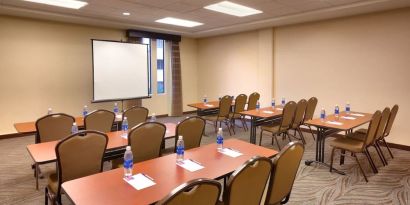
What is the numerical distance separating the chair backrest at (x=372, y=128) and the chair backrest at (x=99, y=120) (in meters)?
3.57

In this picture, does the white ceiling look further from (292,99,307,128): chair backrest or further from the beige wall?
(292,99,307,128): chair backrest


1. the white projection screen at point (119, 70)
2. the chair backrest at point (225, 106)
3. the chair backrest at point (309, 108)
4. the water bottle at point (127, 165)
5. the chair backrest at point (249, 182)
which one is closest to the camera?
the chair backrest at point (249, 182)

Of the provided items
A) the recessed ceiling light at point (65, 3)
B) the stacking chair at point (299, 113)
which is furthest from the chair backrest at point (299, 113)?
the recessed ceiling light at point (65, 3)

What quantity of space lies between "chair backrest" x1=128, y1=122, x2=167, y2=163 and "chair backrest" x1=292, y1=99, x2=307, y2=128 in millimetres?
3031

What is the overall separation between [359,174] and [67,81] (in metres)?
6.63

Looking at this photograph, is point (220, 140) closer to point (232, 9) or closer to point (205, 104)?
point (232, 9)

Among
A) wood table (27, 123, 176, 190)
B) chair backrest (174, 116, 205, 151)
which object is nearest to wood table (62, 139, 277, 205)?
chair backrest (174, 116, 205, 151)

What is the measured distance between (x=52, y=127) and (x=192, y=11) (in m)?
3.45

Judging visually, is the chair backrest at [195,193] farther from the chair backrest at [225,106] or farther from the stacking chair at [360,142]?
the chair backrest at [225,106]

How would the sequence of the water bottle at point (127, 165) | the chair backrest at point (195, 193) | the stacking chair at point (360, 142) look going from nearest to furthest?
the chair backrest at point (195, 193), the water bottle at point (127, 165), the stacking chair at point (360, 142)

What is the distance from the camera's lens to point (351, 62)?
18.9 feet

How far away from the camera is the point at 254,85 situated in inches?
306

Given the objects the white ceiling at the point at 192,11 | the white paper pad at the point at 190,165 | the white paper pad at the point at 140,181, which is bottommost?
the white paper pad at the point at 140,181

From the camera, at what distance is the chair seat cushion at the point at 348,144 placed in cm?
363
